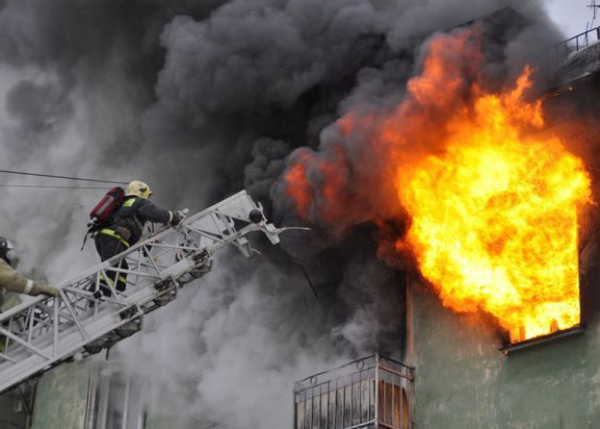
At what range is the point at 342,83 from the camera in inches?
918

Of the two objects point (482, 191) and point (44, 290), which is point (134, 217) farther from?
point (482, 191)

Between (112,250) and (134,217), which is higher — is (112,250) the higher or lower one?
the lower one

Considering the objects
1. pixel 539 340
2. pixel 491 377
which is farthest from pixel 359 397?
pixel 539 340

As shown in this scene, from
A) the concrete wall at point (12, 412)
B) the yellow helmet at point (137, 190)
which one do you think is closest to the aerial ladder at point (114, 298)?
the yellow helmet at point (137, 190)

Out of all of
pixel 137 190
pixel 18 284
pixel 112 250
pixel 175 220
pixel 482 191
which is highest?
pixel 137 190

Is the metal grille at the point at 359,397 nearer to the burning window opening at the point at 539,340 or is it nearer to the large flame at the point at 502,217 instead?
the large flame at the point at 502,217

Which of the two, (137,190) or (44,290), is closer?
(44,290)

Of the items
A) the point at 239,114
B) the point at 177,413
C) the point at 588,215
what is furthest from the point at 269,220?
the point at 588,215

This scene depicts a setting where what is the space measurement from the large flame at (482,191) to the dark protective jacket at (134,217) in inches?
108

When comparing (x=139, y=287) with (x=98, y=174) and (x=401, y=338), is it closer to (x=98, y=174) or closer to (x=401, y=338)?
(x=401, y=338)

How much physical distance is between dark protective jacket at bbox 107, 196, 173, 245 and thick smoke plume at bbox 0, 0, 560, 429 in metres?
2.46

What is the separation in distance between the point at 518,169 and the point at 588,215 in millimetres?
1302

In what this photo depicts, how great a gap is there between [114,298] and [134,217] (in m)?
1.40

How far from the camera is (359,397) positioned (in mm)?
21547
